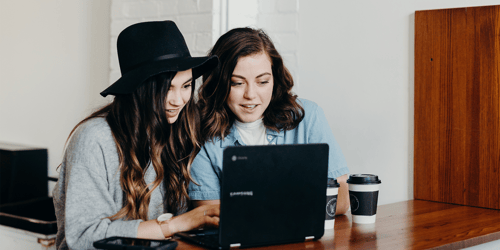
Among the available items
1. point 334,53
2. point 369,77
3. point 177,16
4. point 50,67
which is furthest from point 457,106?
point 50,67

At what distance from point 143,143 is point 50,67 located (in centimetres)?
169

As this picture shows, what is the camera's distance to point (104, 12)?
2424mm

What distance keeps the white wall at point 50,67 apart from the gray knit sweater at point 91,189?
1.19m

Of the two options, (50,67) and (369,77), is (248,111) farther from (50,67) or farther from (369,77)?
(50,67)

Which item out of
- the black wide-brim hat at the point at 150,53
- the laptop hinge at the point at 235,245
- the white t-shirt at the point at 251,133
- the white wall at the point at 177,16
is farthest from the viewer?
the white wall at the point at 177,16

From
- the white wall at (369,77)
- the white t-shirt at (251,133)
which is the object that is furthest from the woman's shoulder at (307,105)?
the white wall at (369,77)

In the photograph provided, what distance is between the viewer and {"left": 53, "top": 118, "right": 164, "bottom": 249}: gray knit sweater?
1147 mm

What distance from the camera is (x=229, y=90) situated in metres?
1.55

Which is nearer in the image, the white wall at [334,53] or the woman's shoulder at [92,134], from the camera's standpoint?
the woman's shoulder at [92,134]

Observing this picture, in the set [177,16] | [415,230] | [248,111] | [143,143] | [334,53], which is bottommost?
[415,230]

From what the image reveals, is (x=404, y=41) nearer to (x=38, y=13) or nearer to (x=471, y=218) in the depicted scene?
(x=471, y=218)

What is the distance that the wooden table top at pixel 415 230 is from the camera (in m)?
1.11

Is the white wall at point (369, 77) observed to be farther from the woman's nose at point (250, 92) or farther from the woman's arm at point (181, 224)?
the woman's arm at point (181, 224)

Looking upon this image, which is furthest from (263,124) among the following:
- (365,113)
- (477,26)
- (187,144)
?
(477,26)
